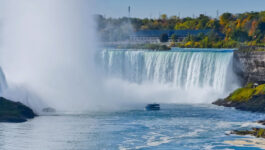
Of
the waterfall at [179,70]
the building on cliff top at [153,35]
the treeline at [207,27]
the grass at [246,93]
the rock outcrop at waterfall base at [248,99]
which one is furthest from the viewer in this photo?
the building on cliff top at [153,35]

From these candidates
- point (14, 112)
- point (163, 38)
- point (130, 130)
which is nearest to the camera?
point (130, 130)

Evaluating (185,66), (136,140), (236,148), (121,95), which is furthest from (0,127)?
(185,66)

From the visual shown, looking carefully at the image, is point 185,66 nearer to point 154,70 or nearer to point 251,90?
point 154,70

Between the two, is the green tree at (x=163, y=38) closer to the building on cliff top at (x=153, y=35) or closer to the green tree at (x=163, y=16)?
the building on cliff top at (x=153, y=35)

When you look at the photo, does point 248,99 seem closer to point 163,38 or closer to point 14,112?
point 14,112

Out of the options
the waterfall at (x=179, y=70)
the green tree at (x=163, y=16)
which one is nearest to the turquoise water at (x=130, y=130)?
the waterfall at (x=179, y=70)

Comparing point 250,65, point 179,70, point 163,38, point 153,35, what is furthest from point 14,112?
point 153,35

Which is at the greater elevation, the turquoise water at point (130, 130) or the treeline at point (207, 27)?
the treeline at point (207, 27)
